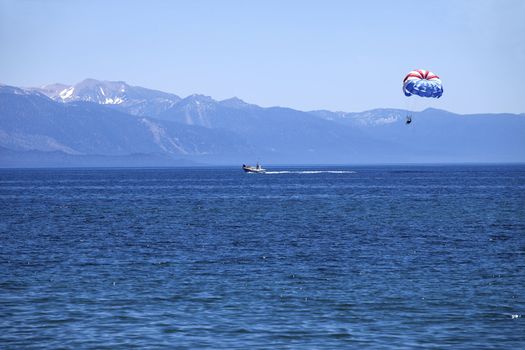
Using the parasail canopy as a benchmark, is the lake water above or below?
below

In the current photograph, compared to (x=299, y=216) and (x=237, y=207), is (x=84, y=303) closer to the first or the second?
(x=299, y=216)

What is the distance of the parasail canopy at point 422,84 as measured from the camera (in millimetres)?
81000

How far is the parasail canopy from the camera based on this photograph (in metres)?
81.0

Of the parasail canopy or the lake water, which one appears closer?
the lake water

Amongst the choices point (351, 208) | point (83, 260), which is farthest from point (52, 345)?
point (351, 208)

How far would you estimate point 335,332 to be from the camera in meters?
31.3

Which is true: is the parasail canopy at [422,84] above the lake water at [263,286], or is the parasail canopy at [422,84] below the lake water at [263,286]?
above

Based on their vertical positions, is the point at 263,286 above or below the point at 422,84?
below

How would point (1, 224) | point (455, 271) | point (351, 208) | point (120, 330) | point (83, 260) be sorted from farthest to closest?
point (351, 208) < point (1, 224) < point (83, 260) < point (455, 271) < point (120, 330)

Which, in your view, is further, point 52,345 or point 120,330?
point 120,330

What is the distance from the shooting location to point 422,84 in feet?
268

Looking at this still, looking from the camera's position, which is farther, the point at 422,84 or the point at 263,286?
the point at 422,84

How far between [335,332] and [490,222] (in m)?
51.8

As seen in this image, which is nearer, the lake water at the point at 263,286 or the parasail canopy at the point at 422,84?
the lake water at the point at 263,286
